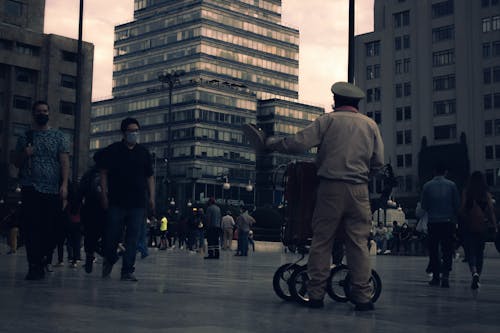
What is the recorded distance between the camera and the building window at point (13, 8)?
71.4m

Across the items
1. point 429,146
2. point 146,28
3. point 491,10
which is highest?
point 146,28

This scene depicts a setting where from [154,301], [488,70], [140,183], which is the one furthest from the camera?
[488,70]

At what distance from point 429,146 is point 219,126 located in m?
37.5

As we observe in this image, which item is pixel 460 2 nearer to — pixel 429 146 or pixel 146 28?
pixel 429 146

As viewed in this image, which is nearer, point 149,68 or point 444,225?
point 444,225

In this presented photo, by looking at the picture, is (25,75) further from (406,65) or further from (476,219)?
(476,219)

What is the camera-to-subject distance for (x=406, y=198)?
80.2m

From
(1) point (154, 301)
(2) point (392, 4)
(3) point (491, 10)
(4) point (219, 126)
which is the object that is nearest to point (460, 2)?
(3) point (491, 10)

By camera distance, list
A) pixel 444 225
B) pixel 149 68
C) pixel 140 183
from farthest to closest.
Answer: pixel 149 68 → pixel 444 225 → pixel 140 183

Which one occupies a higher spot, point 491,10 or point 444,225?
point 491,10

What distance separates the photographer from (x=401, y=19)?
275 ft

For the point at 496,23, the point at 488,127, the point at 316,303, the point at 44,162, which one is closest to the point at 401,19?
the point at 496,23

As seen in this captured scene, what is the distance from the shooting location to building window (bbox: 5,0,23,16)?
7138 cm

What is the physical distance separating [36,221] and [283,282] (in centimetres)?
314
